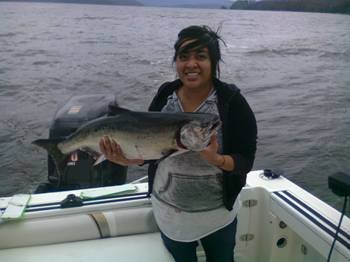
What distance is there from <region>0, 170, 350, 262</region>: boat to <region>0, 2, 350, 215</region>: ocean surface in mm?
4292

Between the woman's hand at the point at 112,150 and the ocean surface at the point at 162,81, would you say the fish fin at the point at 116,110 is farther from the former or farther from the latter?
the ocean surface at the point at 162,81

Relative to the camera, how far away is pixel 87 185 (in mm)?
4895

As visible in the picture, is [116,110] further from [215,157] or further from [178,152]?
[215,157]

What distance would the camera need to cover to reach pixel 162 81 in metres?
15.7

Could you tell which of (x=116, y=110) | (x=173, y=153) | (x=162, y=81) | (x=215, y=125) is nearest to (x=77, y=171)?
(x=116, y=110)

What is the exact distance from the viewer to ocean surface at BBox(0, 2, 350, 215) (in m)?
9.81

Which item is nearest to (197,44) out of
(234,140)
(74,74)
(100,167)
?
(234,140)

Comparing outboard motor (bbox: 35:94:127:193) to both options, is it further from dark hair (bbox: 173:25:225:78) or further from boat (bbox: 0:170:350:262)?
dark hair (bbox: 173:25:225:78)

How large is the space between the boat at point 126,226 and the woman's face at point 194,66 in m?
1.38

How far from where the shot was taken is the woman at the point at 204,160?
2.67 metres

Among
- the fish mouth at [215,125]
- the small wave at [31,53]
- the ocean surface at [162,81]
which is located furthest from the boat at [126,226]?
the small wave at [31,53]

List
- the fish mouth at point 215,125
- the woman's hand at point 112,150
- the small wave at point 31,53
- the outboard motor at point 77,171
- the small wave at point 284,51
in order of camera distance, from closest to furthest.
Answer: the fish mouth at point 215,125, the woman's hand at point 112,150, the outboard motor at point 77,171, the small wave at point 31,53, the small wave at point 284,51

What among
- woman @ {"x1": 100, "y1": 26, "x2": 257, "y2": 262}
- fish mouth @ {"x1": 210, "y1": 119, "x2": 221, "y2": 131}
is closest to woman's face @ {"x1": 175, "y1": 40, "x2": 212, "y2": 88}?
woman @ {"x1": 100, "y1": 26, "x2": 257, "y2": 262}

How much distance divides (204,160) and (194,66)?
594 mm
